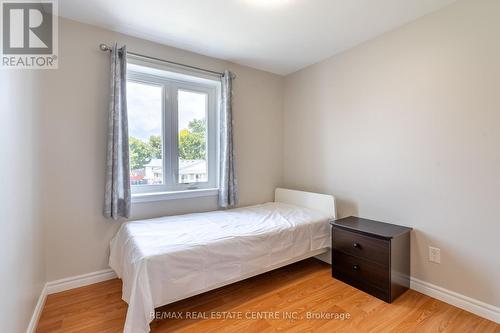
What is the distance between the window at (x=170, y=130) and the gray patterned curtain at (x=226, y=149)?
0.56 ft

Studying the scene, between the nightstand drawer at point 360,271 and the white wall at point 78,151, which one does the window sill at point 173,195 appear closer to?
the white wall at point 78,151

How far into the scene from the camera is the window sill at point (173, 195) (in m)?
Result: 2.41

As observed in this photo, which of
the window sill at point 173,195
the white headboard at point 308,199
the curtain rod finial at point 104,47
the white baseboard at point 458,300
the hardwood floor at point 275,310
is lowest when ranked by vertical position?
the hardwood floor at point 275,310

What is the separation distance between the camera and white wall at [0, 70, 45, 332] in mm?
1181

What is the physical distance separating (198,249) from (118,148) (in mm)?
1241

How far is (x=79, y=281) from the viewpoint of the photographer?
7.05ft

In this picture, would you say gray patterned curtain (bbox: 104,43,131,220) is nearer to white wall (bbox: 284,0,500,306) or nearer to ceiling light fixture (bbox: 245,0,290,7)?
ceiling light fixture (bbox: 245,0,290,7)

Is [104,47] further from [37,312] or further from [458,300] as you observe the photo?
[458,300]

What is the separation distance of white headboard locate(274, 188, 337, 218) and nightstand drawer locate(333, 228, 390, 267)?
1.13 ft

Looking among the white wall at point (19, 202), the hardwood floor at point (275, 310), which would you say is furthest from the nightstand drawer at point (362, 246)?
the white wall at point (19, 202)

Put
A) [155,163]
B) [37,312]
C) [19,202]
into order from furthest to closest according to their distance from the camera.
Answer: [155,163]
[37,312]
[19,202]

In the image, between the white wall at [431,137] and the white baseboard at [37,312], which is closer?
the white baseboard at [37,312]

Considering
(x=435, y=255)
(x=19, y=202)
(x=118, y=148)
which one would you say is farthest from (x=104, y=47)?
(x=435, y=255)

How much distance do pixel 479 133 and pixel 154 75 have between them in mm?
2993
